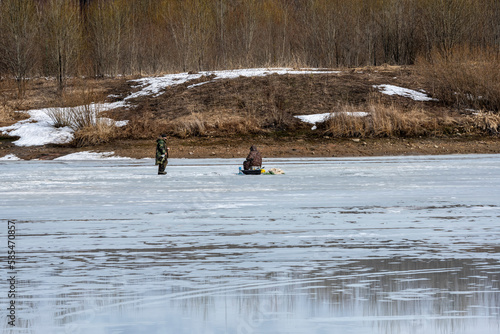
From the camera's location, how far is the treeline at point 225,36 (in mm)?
46438

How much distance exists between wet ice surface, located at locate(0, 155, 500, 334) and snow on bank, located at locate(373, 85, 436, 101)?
20.3m

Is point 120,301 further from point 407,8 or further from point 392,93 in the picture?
point 407,8

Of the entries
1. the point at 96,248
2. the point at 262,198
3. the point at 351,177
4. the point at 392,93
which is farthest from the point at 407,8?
the point at 96,248

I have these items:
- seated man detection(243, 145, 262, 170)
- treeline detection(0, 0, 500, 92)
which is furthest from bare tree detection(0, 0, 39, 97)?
seated man detection(243, 145, 262, 170)

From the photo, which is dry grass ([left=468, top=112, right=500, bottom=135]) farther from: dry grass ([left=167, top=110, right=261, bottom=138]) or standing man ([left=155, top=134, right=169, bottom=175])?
standing man ([left=155, top=134, right=169, bottom=175])

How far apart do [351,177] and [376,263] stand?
11.5 m

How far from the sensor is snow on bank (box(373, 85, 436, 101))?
37875 mm

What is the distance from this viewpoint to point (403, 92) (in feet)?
126

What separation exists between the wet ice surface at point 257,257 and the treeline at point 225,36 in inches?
1191

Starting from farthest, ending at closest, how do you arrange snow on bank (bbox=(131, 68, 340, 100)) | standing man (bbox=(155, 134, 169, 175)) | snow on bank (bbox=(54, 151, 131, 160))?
snow on bank (bbox=(131, 68, 340, 100)) < snow on bank (bbox=(54, 151, 131, 160)) < standing man (bbox=(155, 134, 169, 175))

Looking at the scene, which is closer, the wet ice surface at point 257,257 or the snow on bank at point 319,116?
the wet ice surface at point 257,257

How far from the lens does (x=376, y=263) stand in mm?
8594

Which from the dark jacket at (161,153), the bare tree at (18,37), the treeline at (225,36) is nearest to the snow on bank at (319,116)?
the treeline at (225,36)

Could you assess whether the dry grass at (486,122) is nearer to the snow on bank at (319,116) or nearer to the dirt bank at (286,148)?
the dirt bank at (286,148)
